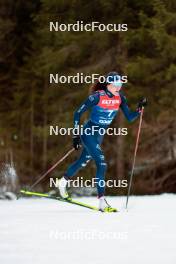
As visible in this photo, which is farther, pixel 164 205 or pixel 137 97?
pixel 137 97

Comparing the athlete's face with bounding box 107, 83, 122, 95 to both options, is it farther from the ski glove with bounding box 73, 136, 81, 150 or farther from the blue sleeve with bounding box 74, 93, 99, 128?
the ski glove with bounding box 73, 136, 81, 150

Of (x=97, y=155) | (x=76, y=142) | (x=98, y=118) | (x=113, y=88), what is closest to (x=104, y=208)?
(x=97, y=155)

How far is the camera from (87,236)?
19.3 feet

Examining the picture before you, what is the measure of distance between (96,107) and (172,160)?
826 centimetres

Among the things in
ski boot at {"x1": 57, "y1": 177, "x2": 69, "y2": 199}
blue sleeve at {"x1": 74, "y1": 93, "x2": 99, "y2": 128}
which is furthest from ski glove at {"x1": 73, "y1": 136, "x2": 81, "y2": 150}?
ski boot at {"x1": 57, "y1": 177, "x2": 69, "y2": 199}

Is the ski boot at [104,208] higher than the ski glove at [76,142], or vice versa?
the ski glove at [76,142]

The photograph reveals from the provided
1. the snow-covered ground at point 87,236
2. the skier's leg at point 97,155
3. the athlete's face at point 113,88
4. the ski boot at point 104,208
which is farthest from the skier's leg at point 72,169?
the athlete's face at point 113,88

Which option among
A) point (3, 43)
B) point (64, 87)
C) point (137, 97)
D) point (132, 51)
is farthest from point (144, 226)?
point (3, 43)

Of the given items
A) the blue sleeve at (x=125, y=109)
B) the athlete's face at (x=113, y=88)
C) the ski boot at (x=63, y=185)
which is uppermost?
the athlete's face at (x=113, y=88)

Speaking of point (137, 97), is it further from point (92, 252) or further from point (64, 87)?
point (92, 252)

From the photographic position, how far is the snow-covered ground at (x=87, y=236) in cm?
474

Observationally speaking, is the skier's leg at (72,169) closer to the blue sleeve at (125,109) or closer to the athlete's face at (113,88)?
the blue sleeve at (125,109)

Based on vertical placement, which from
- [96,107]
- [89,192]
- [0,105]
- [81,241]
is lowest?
[89,192]

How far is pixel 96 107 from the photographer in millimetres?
8641
